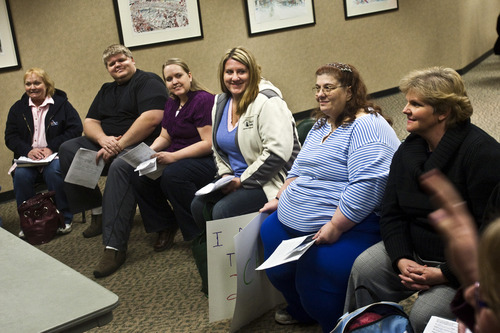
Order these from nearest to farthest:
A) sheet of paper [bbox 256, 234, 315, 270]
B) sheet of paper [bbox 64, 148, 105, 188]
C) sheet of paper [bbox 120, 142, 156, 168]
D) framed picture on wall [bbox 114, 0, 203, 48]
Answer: sheet of paper [bbox 256, 234, 315, 270]
sheet of paper [bbox 120, 142, 156, 168]
sheet of paper [bbox 64, 148, 105, 188]
framed picture on wall [bbox 114, 0, 203, 48]

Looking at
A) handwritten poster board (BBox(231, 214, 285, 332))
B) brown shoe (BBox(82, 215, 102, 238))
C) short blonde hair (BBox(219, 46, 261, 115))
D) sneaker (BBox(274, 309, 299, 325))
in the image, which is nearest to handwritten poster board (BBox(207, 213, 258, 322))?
handwritten poster board (BBox(231, 214, 285, 332))

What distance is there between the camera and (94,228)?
465 cm

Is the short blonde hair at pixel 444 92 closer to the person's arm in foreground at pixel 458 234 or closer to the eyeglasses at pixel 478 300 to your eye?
the person's arm in foreground at pixel 458 234

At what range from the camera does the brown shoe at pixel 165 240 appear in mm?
4133

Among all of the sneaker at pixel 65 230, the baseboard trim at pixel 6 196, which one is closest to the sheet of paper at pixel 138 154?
the sneaker at pixel 65 230

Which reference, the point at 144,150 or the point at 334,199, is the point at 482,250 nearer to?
the point at 334,199

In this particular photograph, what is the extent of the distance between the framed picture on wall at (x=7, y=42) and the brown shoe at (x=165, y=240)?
2972 mm

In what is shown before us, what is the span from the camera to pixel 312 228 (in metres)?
2.62

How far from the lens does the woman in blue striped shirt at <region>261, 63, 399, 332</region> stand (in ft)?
8.06

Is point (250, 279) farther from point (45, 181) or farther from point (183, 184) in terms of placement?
point (45, 181)

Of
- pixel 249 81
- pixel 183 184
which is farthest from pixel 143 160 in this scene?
pixel 249 81

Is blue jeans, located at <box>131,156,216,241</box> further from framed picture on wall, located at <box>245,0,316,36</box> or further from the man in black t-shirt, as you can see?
framed picture on wall, located at <box>245,0,316,36</box>

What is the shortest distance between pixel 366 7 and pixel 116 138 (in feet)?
18.2

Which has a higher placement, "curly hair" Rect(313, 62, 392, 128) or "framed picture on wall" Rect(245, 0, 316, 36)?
"framed picture on wall" Rect(245, 0, 316, 36)
